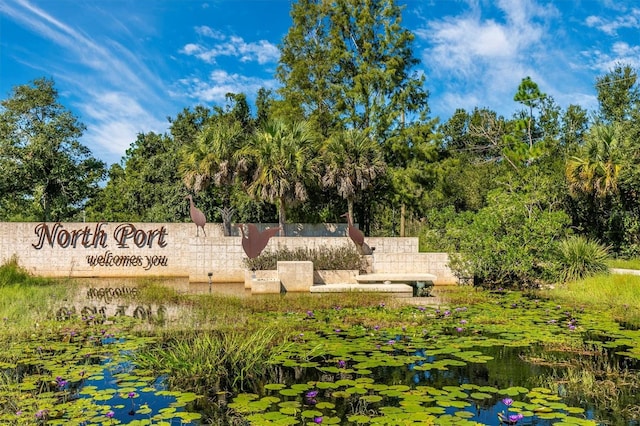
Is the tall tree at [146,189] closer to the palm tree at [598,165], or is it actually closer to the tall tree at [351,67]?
the tall tree at [351,67]

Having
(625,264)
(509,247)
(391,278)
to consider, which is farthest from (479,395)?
(625,264)

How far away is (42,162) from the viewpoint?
25.9m

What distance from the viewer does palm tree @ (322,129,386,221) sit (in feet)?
75.9

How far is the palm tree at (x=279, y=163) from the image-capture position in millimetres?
20969

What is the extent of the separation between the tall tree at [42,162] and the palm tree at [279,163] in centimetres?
1020

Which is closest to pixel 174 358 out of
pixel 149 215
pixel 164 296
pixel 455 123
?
pixel 164 296

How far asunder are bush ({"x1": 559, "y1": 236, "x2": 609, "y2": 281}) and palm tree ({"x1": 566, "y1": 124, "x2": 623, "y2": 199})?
236 inches

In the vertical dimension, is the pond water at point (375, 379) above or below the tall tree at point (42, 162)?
below

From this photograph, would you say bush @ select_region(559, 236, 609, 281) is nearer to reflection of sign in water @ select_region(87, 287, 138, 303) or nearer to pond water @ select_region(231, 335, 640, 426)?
pond water @ select_region(231, 335, 640, 426)

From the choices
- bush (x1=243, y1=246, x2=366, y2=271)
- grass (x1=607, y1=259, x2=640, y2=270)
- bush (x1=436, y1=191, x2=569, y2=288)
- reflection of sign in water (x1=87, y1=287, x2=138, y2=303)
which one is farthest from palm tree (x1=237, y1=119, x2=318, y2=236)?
grass (x1=607, y1=259, x2=640, y2=270)

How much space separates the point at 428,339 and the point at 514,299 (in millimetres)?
5625

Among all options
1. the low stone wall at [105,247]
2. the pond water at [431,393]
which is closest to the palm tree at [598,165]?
the low stone wall at [105,247]

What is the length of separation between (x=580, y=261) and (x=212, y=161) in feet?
45.5

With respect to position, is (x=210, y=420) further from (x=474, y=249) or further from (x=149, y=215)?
(x=149, y=215)
